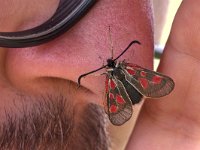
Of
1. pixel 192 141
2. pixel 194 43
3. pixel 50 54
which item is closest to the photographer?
pixel 50 54

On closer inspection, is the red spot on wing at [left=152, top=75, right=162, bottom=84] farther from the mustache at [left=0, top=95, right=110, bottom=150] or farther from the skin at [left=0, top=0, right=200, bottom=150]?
the mustache at [left=0, top=95, right=110, bottom=150]

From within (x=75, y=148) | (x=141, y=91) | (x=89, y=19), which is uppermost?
(x=89, y=19)

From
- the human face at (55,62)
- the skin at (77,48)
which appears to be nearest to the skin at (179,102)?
the skin at (77,48)

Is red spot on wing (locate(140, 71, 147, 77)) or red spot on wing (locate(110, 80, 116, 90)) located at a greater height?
red spot on wing (locate(140, 71, 147, 77))

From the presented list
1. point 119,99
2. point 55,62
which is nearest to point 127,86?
point 119,99

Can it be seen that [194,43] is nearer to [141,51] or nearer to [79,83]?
[141,51]

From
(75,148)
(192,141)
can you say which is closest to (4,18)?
(75,148)

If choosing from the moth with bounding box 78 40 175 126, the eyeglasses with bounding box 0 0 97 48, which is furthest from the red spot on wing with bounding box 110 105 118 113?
the eyeglasses with bounding box 0 0 97 48
